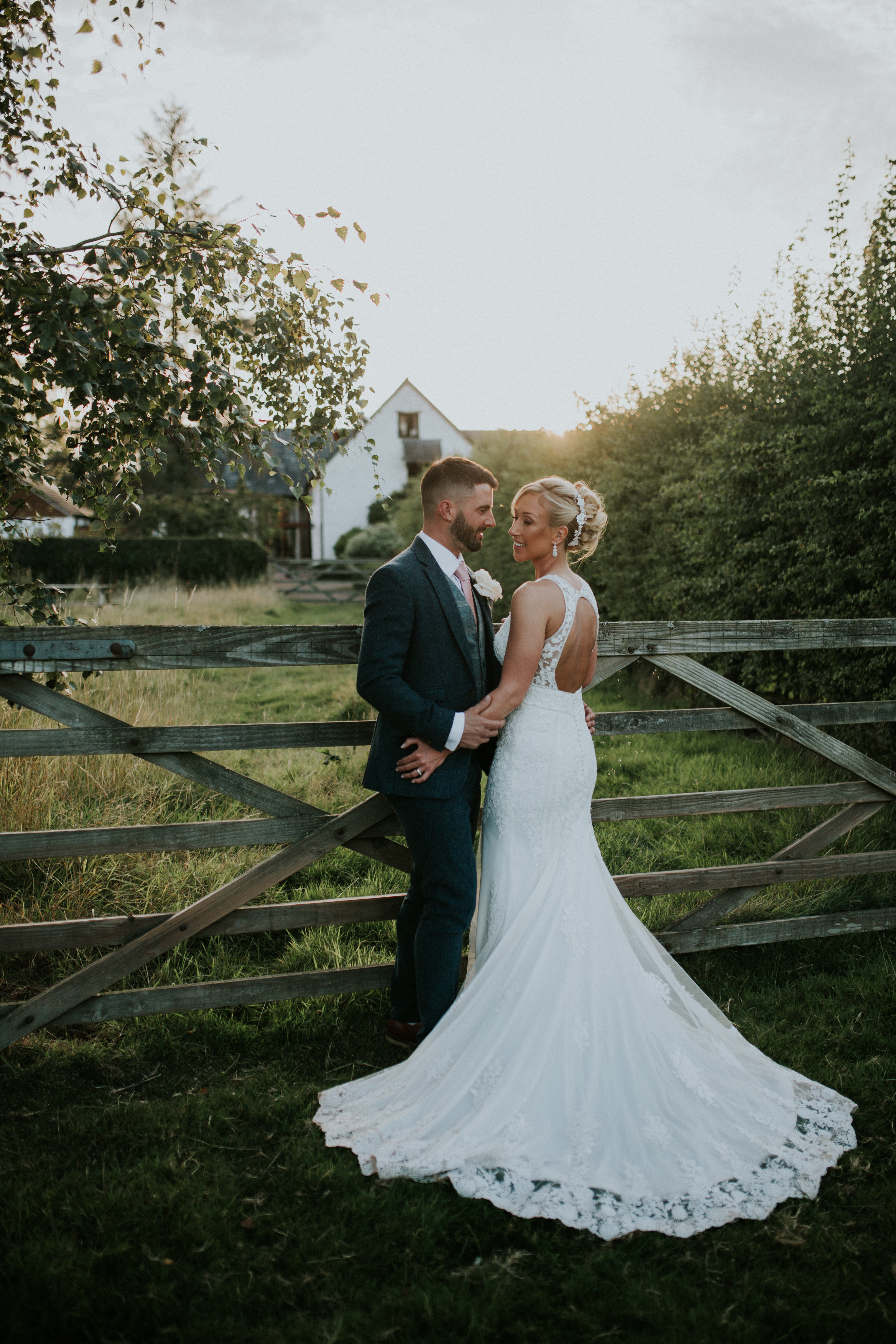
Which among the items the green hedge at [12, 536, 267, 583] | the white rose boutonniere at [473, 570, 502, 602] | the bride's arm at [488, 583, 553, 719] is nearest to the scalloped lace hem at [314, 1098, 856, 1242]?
the bride's arm at [488, 583, 553, 719]

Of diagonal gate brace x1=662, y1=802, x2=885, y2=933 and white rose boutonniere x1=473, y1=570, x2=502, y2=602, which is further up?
white rose boutonniere x1=473, y1=570, x2=502, y2=602

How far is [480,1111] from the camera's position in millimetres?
2926

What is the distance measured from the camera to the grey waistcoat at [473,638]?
129 inches

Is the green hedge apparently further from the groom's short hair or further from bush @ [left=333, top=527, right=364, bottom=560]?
the groom's short hair

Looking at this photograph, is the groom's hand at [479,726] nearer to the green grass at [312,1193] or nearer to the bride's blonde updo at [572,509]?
the bride's blonde updo at [572,509]

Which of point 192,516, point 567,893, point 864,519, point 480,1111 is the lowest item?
point 480,1111

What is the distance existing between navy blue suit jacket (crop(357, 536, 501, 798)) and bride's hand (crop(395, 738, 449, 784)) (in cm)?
3

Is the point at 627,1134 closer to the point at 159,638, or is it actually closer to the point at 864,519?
the point at 159,638

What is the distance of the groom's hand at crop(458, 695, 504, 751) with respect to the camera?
3193 mm

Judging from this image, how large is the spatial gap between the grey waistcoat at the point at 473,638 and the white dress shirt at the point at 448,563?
0.07 ft

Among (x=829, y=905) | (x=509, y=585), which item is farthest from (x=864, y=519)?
(x=509, y=585)

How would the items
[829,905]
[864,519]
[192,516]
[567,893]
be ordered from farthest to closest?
[192,516]
[864,519]
[829,905]
[567,893]

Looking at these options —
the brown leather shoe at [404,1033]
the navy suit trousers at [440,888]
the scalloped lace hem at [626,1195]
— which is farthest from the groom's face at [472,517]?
the scalloped lace hem at [626,1195]

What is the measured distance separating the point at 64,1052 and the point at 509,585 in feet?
40.7
